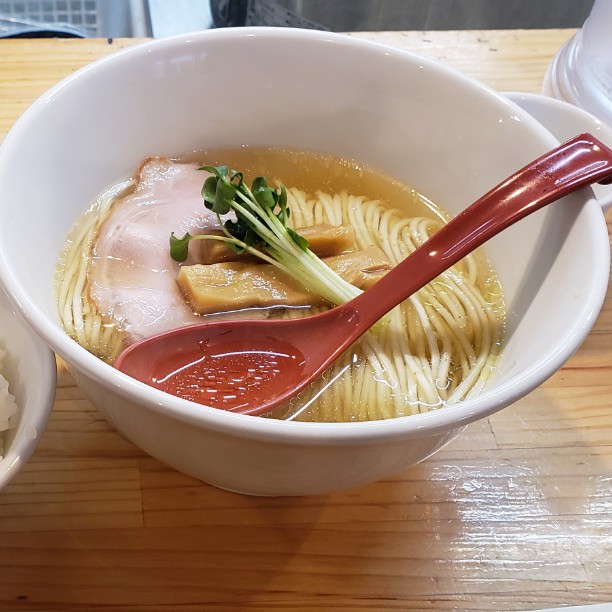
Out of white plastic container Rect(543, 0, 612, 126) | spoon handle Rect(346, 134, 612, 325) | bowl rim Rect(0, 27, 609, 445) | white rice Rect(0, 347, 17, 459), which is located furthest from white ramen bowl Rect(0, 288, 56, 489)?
white plastic container Rect(543, 0, 612, 126)

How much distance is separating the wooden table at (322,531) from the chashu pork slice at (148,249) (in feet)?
0.43

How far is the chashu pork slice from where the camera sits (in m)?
0.92

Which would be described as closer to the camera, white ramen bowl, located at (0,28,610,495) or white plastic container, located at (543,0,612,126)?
white ramen bowl, located at (0,28,610,495)

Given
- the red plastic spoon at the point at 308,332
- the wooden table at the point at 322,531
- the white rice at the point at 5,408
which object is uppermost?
the red plastic spoon at the point at 308,332

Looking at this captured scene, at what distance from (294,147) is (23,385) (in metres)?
0.62

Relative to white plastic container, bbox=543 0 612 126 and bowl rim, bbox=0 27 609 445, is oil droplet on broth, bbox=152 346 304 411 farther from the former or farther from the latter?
white plastic container, bbox=543 0 612 126

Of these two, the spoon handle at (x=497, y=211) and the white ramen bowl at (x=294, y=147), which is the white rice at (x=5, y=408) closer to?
the white ramen bowl at (x=294, y=147)

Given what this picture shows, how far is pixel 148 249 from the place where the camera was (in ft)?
3.28

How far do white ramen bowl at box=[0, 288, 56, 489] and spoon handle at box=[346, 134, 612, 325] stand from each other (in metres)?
0.38

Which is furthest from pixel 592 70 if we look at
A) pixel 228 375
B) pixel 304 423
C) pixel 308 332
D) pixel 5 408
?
pixel 5 408

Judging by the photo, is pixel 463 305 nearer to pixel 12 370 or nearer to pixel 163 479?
pixel 163 479

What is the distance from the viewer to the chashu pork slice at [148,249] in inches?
36.3

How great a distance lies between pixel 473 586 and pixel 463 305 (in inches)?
16.0

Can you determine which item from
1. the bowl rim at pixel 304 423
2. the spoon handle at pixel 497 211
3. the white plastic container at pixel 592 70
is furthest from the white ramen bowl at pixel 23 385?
the white plastic container at pixel 592 70
